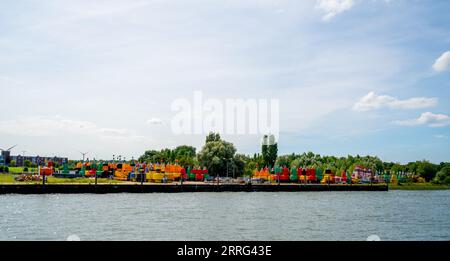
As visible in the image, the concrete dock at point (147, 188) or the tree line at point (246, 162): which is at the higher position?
the tree line at point (246, 162)

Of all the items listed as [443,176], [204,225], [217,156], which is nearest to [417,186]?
[443,176]

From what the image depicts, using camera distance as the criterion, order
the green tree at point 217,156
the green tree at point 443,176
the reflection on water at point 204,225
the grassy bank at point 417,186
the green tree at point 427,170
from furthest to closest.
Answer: the green tree at point 427,170 < the green tree at point 443,176 < the grassy bank at point 417,186 < the green tree at point 217,156 < the reflection on water at point 204,225

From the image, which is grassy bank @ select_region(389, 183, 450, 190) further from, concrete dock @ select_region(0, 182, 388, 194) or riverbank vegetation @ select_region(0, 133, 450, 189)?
concrete dock @ select_region(0, 182, 388, 194)

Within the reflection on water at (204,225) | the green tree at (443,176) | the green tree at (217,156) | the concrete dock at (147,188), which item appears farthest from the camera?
the green tree at (443,176)

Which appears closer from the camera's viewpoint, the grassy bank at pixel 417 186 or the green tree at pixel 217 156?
the green tree at pixel 217 156

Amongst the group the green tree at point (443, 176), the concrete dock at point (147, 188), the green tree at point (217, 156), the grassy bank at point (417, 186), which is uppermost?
the green tree at point (217, 156)

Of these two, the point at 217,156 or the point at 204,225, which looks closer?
the point at 204,225

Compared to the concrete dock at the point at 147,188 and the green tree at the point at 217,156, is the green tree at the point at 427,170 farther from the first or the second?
the green tree at the point at 217,156

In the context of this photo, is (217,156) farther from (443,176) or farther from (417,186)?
(443,176)

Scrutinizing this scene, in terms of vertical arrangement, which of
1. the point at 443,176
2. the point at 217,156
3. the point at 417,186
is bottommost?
the point at 417,186

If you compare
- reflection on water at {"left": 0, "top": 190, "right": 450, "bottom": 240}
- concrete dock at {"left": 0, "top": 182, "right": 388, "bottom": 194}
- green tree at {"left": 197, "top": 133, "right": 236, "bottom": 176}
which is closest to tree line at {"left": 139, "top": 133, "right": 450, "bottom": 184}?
green tree at {"left": 197, "top": 133, "right": 236, "bottom": 176}

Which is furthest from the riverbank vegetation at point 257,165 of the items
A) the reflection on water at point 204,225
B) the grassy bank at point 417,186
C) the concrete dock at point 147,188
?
the reflection on water at point 204,225
